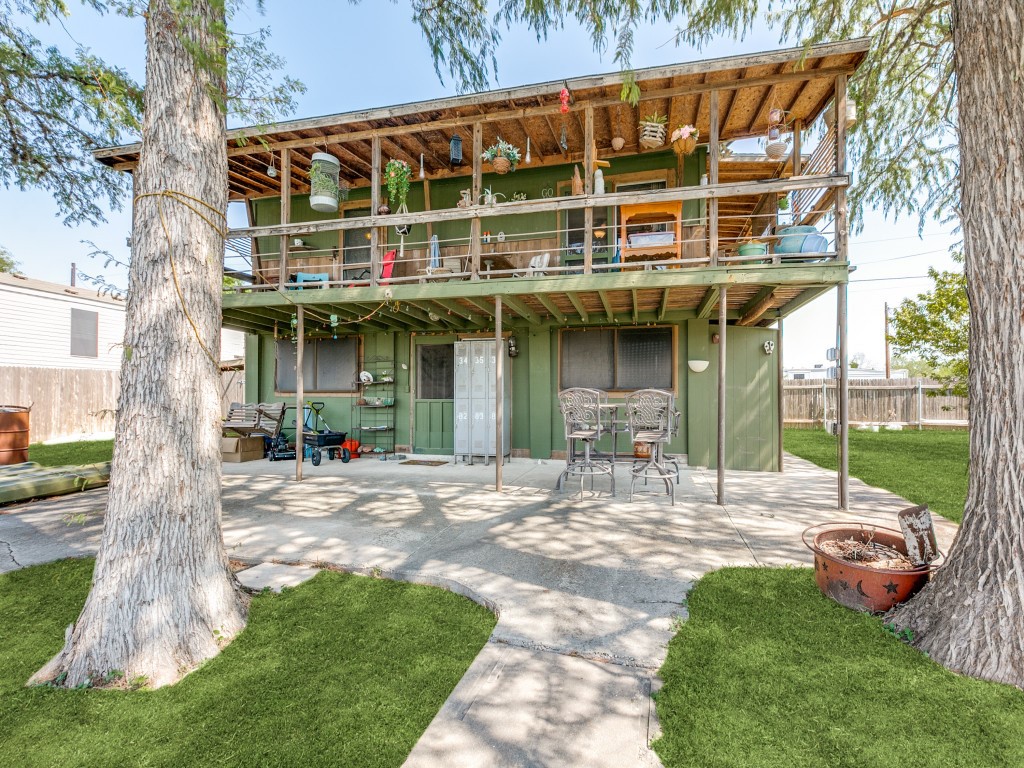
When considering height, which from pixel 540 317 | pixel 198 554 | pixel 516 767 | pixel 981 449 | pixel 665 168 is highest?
pixel 665 168

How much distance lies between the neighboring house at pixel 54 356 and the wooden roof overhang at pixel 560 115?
8137 millimetres

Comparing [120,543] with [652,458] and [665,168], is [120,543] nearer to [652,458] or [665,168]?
[652,458]

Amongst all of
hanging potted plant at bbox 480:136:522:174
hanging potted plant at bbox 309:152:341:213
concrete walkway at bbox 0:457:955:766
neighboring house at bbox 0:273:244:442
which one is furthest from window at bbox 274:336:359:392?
neighboring house at bbox 0:273:244:442

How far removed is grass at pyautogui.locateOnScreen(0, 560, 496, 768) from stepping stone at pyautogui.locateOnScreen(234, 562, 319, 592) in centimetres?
21

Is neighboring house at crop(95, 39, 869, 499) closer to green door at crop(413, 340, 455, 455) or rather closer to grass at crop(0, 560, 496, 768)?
green door at crop(413, 340, 455, 455)

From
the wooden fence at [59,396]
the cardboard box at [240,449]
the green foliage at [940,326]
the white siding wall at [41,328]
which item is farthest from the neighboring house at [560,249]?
the white siding wall at [41,328]

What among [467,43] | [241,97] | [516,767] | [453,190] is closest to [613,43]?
[467,43]

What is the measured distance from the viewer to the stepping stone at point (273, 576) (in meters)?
3.26

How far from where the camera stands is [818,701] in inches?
78.6

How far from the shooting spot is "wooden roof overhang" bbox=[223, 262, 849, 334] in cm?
568

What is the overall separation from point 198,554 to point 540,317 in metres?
6.60

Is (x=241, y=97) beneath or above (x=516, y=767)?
above

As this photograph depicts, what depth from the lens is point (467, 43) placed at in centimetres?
387

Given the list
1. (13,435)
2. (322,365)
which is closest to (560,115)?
(322,365)
